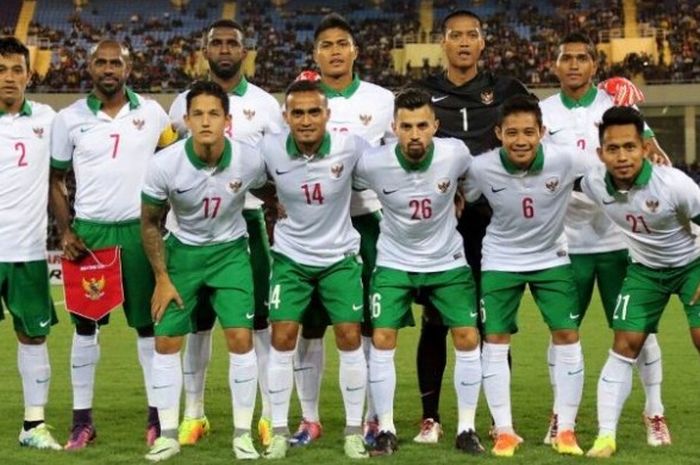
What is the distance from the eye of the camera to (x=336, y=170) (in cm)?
659

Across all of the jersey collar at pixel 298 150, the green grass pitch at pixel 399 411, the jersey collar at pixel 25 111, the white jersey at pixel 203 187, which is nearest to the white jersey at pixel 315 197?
the jersey collar at pixel 298 150

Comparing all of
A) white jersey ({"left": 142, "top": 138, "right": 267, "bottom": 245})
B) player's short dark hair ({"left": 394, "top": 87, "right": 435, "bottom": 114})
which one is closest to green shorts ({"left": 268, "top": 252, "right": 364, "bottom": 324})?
white jersey ({"left": 142, "top": 138, "right": 267, "bottom": 245})

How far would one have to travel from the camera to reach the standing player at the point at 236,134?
711cm

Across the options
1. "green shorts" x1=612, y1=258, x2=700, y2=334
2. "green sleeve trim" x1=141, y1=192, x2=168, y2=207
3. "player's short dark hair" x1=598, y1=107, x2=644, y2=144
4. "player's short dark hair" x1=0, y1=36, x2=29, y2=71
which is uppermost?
"player's short dark hair" x1=0, y1=36, x2=29, y2=71

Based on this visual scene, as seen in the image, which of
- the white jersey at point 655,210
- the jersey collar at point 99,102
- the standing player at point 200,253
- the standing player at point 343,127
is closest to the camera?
the white jersey at point 655,210

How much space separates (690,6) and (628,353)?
107 feet

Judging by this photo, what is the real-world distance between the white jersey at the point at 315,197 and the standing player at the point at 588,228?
126 cm

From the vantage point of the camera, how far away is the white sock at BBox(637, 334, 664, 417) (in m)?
6.89

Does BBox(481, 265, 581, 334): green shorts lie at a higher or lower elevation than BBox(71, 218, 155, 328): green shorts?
lower

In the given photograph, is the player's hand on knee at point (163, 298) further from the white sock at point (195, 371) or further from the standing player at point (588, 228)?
the standing player at point (588, 228)

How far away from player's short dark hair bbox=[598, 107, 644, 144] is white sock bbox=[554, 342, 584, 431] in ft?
3.67

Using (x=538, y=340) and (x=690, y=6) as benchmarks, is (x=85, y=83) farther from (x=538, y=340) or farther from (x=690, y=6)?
(x=538, y=340)

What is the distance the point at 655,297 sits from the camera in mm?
6543

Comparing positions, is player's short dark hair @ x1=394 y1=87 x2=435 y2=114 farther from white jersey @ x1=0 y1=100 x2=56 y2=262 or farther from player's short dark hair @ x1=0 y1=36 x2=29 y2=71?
player's short dark hair @ x1=0 y1=36 x2=29 y2=71
